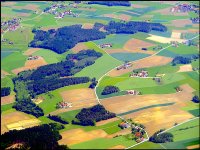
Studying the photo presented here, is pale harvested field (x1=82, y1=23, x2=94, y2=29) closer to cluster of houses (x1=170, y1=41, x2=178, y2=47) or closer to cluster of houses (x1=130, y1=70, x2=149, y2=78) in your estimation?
cluster of houses (x1=170, y1=41, x2=178, y2=47)

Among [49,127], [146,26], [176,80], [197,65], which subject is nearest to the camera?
[49,127]

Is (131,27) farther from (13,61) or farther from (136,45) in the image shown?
(13,61)

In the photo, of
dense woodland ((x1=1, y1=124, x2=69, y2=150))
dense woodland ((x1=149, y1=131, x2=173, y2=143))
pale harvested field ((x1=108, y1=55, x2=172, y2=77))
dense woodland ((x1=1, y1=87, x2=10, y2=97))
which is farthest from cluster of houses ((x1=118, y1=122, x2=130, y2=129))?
dense woodland ((x1=1, y1=87, x2=10, y2=97))

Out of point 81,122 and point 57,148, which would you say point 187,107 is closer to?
point 81,122

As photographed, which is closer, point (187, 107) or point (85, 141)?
point (85, 141)

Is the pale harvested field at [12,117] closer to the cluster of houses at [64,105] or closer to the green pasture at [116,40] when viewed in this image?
the cluster of houses at [64,105]

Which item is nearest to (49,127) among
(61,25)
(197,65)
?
(197,65)

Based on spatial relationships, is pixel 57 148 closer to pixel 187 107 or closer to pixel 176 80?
pixel 187 107

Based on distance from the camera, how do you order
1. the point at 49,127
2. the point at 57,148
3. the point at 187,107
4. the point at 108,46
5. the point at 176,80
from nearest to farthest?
the point at 57,148, the point at 49,127, the point at 187,107, the point at 176,80, the point at 108,46

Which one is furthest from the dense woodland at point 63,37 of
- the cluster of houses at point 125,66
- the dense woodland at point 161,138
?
the dense woodland at point 161,138
